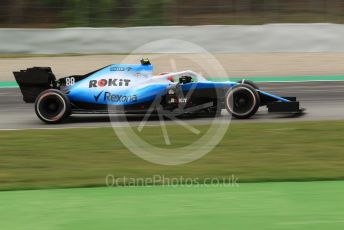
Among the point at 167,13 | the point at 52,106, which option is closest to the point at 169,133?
the point at 52,106

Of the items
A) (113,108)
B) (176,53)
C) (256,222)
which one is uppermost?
(176,53)

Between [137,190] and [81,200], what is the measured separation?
606 mm

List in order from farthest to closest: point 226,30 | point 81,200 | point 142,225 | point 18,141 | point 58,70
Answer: point 226,30
point 58,70
point 18,141
point 81,200
point 142,225

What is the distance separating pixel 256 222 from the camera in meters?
5.44

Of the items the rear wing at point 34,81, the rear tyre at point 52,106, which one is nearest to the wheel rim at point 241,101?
the rear tyre at point 52,106

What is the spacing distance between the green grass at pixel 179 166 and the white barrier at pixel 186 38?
434 inches

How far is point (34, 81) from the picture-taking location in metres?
11.5

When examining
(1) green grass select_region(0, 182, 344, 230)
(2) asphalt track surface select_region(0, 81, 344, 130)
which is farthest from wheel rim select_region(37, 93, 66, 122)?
(1) green grass select_region(0, 182, 344, 230)

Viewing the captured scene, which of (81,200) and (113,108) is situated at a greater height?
(113,108)

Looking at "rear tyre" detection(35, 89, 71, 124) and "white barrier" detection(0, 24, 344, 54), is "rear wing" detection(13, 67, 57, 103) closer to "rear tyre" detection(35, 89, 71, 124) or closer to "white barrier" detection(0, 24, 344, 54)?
"rear tyre" detection(35, 89, 71, 124)

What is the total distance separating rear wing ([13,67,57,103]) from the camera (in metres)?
11.5

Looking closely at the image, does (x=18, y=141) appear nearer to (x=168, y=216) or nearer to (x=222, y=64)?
(x=168, y=216)

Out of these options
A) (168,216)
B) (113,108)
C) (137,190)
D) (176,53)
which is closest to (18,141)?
(113,108)

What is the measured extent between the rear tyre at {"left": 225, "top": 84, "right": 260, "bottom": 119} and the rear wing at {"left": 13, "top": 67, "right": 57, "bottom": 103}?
303 centimetres
